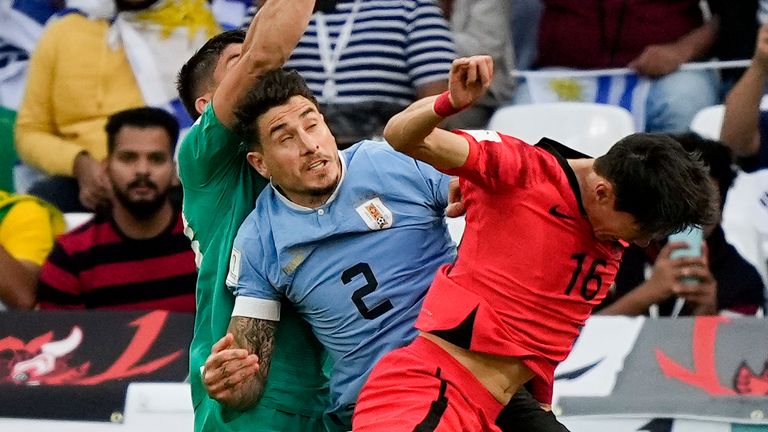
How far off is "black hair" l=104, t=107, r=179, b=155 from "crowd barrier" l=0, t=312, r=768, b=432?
91 cm

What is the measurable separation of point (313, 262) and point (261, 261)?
13 centimetres

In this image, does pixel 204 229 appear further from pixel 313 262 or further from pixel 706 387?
pixel 706 387

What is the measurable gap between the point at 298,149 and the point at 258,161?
0.54ft

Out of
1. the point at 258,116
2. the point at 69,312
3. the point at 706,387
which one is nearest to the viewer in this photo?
the point at 258,116

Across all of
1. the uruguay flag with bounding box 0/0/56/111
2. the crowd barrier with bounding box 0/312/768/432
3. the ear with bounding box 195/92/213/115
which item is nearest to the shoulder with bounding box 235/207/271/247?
the ear with bounding box 195/92/213/115

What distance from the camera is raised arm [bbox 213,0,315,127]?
357cm

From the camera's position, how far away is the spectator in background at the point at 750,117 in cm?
577

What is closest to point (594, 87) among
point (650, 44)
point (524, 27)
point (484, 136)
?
point (650, 44)

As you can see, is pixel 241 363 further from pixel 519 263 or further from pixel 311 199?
pixel 519 263

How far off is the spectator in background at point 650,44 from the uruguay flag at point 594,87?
0.15 ft

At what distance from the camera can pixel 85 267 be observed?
5781mm

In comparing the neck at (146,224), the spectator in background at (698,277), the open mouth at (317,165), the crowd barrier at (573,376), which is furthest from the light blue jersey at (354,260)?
the neck at (146,224)

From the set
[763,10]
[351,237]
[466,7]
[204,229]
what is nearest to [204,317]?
[204,229]

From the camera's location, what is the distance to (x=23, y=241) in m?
6.02
